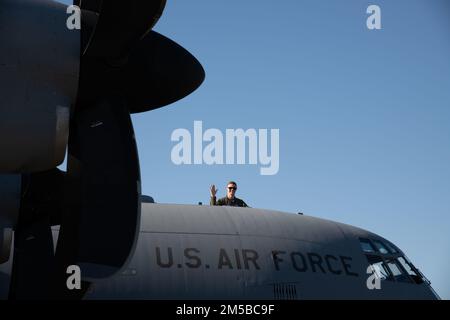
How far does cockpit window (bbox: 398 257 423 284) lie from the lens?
1475cm

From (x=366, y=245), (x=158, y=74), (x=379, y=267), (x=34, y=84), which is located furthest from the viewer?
(x=366, y=245)

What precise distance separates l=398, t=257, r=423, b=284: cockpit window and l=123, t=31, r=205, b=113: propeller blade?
9.66m

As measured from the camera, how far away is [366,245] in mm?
14586

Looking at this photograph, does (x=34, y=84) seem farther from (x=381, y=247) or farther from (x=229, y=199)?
(x=381, y=247)

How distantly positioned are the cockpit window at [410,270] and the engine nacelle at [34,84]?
36.6 feet

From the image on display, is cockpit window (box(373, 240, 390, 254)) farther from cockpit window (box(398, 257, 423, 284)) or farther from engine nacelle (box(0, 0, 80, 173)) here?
engine nacelle (box(0, 0, 80, 173))

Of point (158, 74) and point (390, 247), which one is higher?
point (390, 247)

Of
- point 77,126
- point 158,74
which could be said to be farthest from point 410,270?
point 77,126

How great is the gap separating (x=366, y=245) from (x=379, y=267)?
0.58 meters

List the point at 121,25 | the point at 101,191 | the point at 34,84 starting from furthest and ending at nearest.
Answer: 1. the point at 101,191
2. the point at 121,25
3. the point at 34,84

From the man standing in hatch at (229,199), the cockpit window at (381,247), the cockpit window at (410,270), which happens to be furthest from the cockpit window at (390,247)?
the man standing in hatch at (229,199)

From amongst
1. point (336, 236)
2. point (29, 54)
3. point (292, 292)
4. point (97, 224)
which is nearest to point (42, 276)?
point (97, 224)

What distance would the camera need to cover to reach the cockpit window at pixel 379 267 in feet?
46.6

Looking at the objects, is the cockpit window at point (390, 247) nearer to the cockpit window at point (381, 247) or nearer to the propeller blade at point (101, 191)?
the cockpit window at point (381, 247)
